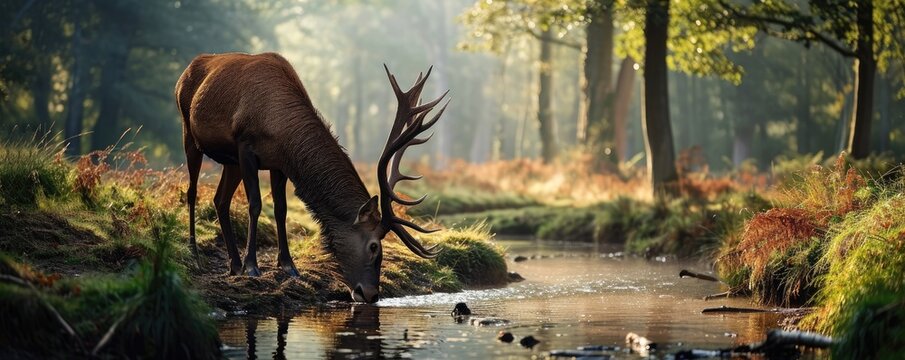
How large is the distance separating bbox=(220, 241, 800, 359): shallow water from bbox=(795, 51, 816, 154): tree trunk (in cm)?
3250

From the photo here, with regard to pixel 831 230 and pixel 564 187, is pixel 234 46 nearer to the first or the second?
pixel 564 187

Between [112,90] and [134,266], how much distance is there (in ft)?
110

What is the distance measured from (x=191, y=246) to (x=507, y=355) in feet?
16.6

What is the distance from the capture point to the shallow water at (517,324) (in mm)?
9062

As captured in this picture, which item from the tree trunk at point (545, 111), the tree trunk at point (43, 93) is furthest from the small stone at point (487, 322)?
the tree trunk at point (43, 93)

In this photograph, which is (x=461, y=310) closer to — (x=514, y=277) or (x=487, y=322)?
(x=487, y=322)

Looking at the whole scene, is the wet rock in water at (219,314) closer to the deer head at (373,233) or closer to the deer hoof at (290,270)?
the deer head at (373,233)

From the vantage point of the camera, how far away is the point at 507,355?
8.66 meters

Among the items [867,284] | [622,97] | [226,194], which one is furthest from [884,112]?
[867,284]

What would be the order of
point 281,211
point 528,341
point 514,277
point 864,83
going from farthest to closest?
point 864,83 → point 514,277 → point 281,211 → point 528,341

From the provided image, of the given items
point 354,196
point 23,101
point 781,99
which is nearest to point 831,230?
point 354,196

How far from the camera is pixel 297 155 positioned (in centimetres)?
1171

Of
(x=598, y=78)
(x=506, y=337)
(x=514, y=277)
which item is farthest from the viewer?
(x=598, y=78)

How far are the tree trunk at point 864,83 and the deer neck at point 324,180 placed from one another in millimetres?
12106
